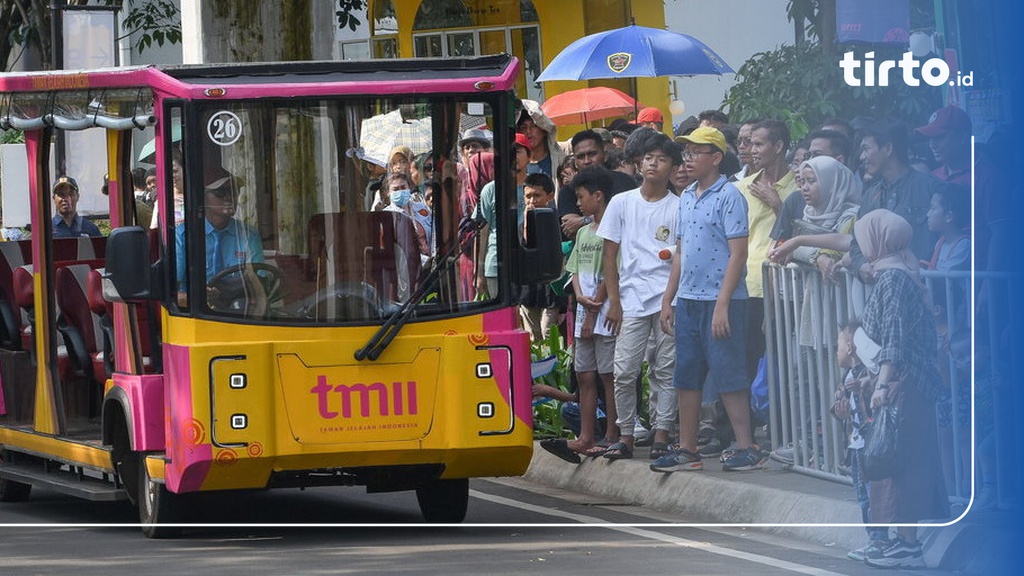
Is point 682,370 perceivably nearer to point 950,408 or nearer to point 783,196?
point 783,196

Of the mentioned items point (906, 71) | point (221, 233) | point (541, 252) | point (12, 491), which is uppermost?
point (906, 71)

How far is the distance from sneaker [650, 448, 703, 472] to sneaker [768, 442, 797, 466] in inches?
19.0

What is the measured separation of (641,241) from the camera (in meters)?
11.1

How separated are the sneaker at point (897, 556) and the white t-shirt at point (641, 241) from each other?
3.80 m

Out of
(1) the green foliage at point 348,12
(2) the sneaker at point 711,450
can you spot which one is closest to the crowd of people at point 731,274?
(2) the sneaker at point 711,450

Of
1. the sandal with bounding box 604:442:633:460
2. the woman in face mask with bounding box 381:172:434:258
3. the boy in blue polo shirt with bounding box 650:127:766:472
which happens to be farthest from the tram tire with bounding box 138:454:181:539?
the sandal with bounding box 604:442:633:460

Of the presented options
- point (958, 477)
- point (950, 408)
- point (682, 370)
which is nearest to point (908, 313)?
point (950, 408)

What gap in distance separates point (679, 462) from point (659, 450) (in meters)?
0.54

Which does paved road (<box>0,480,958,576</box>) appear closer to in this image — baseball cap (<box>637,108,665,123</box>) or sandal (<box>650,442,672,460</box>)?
sandal (<box>650,442,672,460</box>)

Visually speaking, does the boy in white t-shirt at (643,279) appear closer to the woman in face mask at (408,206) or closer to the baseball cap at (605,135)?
the woman in face mask at (408,206)

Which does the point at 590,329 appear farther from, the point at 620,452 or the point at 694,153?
the point at 694,153

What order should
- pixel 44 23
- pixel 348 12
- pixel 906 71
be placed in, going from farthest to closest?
pixel 348 12
pixel 44 23
pixel 906 71

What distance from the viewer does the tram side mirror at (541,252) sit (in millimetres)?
9406

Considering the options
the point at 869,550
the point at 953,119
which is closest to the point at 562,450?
the point at 869,550
